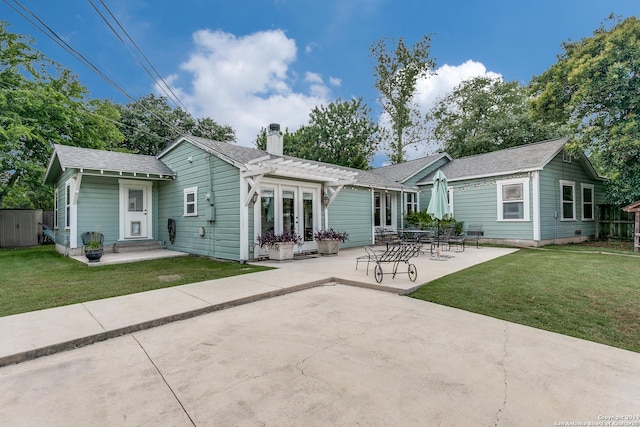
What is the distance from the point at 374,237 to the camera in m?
12.4

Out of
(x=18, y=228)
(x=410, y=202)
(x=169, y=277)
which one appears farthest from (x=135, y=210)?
(x=410, y=202)

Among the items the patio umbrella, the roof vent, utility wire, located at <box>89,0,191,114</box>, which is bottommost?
the patio umbrella

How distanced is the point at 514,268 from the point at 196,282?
6.93 meters

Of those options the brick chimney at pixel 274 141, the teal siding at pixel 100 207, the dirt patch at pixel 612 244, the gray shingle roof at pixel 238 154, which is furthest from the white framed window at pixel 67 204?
the dirt patch at pixel 612 244

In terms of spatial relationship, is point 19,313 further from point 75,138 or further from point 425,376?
point 75,138

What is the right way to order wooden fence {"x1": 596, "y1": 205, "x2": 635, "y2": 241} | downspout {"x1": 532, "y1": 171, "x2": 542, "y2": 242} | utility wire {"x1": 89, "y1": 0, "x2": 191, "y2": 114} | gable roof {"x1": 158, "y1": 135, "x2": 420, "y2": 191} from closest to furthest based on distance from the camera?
1. utility wire {"x1": 89, "y1": 0, "x2": 191, "y2": 114}
2. gable roof {"x1": 158, "y1": 135, "x2": 420, "y2": 191}
3. downspout {"x1": 532, "y1": 171, "x2": 542, "y2": 242}
4. wooden fence {"x1": 596, "y1": 205, "x2": 635, "y2": 241}

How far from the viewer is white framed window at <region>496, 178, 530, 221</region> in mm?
10961

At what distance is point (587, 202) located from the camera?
13086mm

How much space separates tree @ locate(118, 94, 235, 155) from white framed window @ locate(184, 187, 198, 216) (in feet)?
A: 43.0

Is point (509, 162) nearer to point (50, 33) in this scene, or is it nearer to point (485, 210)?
point (485, 210)

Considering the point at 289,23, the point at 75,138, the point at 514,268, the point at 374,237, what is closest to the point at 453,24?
the point at 289,23

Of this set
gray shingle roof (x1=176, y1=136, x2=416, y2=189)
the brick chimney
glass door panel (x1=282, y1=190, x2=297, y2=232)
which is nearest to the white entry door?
gray shingle roof (x1=176, y1=136, x2=416, y2=189)

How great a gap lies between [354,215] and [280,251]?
433 cm

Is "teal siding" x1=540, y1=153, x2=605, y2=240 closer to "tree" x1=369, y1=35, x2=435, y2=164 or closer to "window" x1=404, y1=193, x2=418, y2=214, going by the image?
"window" x1=404, y1=193, x2=418, y2=214
